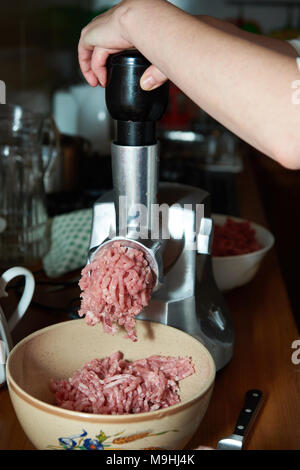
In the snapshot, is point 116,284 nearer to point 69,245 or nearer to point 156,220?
point 156,220

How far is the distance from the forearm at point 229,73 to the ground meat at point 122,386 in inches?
11.9

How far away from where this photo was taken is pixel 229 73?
2.09 feet

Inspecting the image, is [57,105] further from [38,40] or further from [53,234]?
[53,234]

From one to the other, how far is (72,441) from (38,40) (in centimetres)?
187

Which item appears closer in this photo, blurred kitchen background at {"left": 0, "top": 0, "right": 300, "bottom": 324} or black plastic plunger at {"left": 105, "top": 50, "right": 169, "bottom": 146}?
black plastic plunger at {"left": 105, "top": 50, "right": 169, "bottom": 146}

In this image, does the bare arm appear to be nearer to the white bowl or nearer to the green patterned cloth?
the white bowl

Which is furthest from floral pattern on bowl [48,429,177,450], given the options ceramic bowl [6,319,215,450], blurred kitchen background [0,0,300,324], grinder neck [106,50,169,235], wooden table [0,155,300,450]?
blurred kitchen background [0,0,300,324]

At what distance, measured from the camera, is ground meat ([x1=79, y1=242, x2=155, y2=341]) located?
70cm

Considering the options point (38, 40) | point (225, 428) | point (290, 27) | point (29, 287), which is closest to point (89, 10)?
point (38, 40)

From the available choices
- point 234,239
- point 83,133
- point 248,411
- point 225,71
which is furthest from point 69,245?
point 83,133

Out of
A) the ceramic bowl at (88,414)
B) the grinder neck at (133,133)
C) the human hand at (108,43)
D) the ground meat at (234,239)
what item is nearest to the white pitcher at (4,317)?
the ceramic bowl at (88,414)

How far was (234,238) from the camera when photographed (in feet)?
3.99

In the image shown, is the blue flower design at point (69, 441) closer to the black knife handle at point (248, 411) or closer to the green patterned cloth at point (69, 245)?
the black knife handle at point (248, 411)

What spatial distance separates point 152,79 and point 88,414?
378 millimetres
